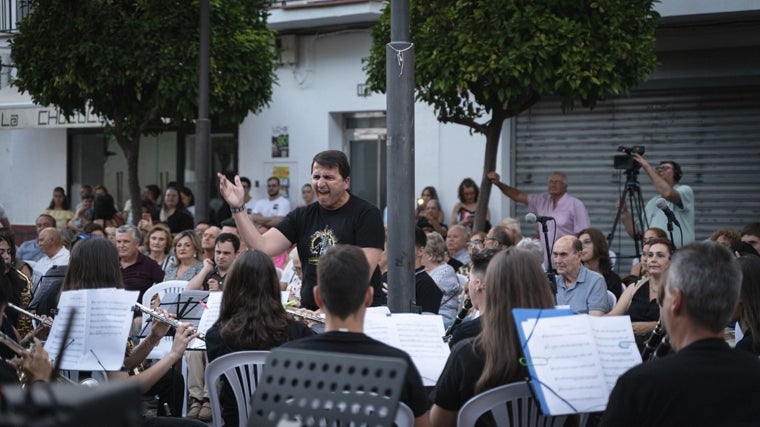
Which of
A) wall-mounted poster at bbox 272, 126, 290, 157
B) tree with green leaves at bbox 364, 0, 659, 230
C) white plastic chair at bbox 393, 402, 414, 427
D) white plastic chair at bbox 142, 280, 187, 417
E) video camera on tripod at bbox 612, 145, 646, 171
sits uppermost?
tree with green leaves at bbox 364, 0, 659, 230

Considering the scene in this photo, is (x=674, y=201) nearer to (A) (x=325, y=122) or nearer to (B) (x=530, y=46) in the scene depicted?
(B) (x=530, y=46)

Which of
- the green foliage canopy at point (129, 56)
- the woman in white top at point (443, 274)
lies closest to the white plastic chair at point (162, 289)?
the woman in white top at point (443, 274)

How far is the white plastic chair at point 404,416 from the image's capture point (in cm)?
397

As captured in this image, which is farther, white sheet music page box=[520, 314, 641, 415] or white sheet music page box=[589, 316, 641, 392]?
white sheet music page box=[589, 316, 641, 392]

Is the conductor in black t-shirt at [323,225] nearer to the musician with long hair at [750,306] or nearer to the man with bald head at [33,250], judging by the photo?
the musician with long hair at [750,306]

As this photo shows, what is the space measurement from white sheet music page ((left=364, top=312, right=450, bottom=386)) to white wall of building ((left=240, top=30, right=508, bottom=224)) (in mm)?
10769

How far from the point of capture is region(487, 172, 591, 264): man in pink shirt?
36.9 feet

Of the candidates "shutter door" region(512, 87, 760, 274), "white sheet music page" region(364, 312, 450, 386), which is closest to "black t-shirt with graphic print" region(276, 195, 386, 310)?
"white sheet music page" region(364, 312, 450, 386)

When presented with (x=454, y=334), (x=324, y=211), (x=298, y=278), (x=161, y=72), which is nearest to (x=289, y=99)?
(x=161, y=72)

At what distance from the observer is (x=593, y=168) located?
15000mm

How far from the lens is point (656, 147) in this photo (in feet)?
47.8

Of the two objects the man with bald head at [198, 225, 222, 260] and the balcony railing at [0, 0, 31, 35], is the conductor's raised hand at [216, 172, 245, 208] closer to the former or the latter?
the man with bald head at [198, 225, 222, 260]

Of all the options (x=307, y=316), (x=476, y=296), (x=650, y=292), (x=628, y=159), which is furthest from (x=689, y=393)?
(x=628, y=159)

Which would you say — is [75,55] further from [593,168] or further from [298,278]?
[593,168]
